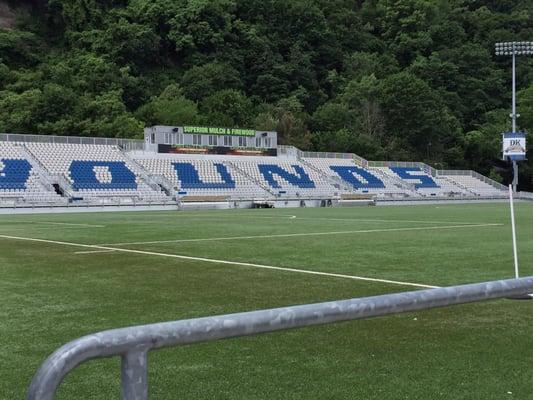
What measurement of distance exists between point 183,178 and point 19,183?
14650 mm

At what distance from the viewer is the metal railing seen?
2.14 metres

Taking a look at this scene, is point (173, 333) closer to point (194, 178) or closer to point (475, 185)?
point (194, 178)

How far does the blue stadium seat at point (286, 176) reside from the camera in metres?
61.4

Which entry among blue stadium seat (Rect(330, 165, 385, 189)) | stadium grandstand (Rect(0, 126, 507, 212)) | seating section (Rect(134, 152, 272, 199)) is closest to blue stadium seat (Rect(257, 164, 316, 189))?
stadium grandstand (Rect(0, 126, 507, 212))

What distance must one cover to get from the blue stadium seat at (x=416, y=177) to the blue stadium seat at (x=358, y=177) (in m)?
5.01

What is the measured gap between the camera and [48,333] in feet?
22.0

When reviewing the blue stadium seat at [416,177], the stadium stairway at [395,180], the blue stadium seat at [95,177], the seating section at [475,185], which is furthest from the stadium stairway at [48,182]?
the seating section at [475,185]

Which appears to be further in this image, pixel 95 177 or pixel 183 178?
pixel 183 178

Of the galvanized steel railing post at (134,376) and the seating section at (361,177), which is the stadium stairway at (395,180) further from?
the galvanized steel railing post at (134,376)

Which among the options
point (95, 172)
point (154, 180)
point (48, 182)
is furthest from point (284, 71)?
point (48, 182)

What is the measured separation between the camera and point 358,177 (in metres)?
67.3

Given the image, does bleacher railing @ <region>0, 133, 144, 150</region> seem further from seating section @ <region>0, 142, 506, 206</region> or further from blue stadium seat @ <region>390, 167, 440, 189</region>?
blue stadium seat @ <region>390, 167, 440, 189</region>

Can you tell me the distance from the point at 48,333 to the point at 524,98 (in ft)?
325

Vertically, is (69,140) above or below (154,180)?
above
